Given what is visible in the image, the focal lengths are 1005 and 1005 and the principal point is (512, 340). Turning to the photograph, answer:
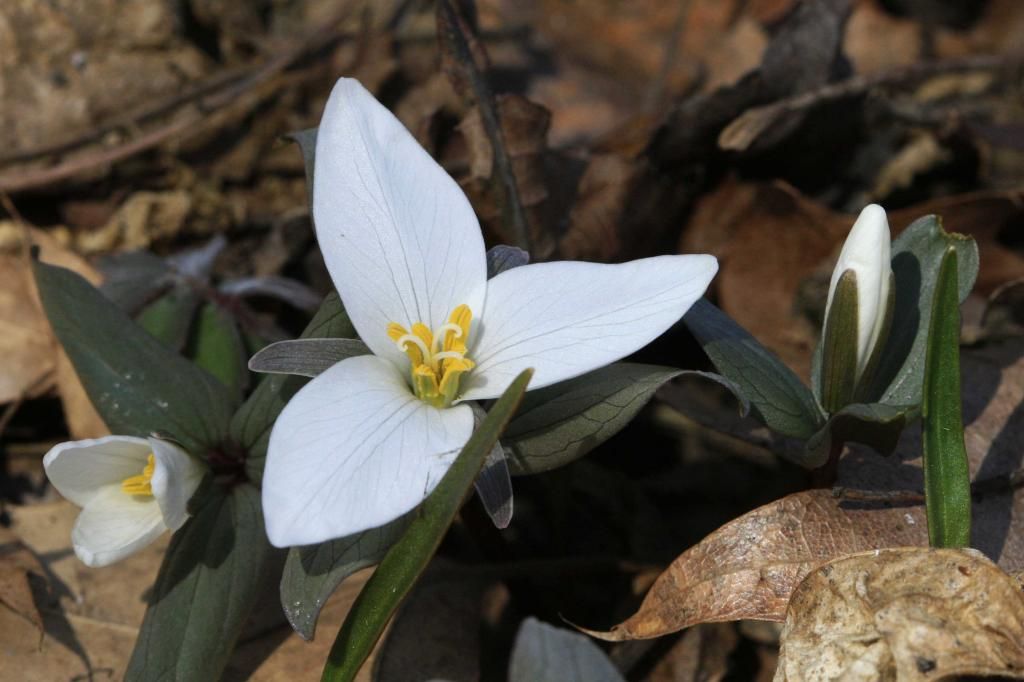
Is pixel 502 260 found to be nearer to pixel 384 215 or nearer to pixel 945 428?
pixel 384 215

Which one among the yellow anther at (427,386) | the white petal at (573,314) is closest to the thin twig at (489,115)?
the white petal at (573,314)

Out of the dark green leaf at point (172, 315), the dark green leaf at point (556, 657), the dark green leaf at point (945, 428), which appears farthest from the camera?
the dark green leaf at point (172, 315)

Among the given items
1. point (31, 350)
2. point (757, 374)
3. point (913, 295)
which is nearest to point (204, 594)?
point (757, 374)

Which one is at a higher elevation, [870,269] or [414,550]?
[870,269]

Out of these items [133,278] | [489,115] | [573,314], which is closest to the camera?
[573,314]

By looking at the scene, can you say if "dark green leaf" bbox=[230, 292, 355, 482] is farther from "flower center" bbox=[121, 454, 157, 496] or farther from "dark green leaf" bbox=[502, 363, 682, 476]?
"dark green leaf" bbox=[502, 363, 682, 476]

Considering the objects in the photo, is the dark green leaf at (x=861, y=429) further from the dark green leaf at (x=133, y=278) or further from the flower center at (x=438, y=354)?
the dark green leaf at (x=133, y=278)
